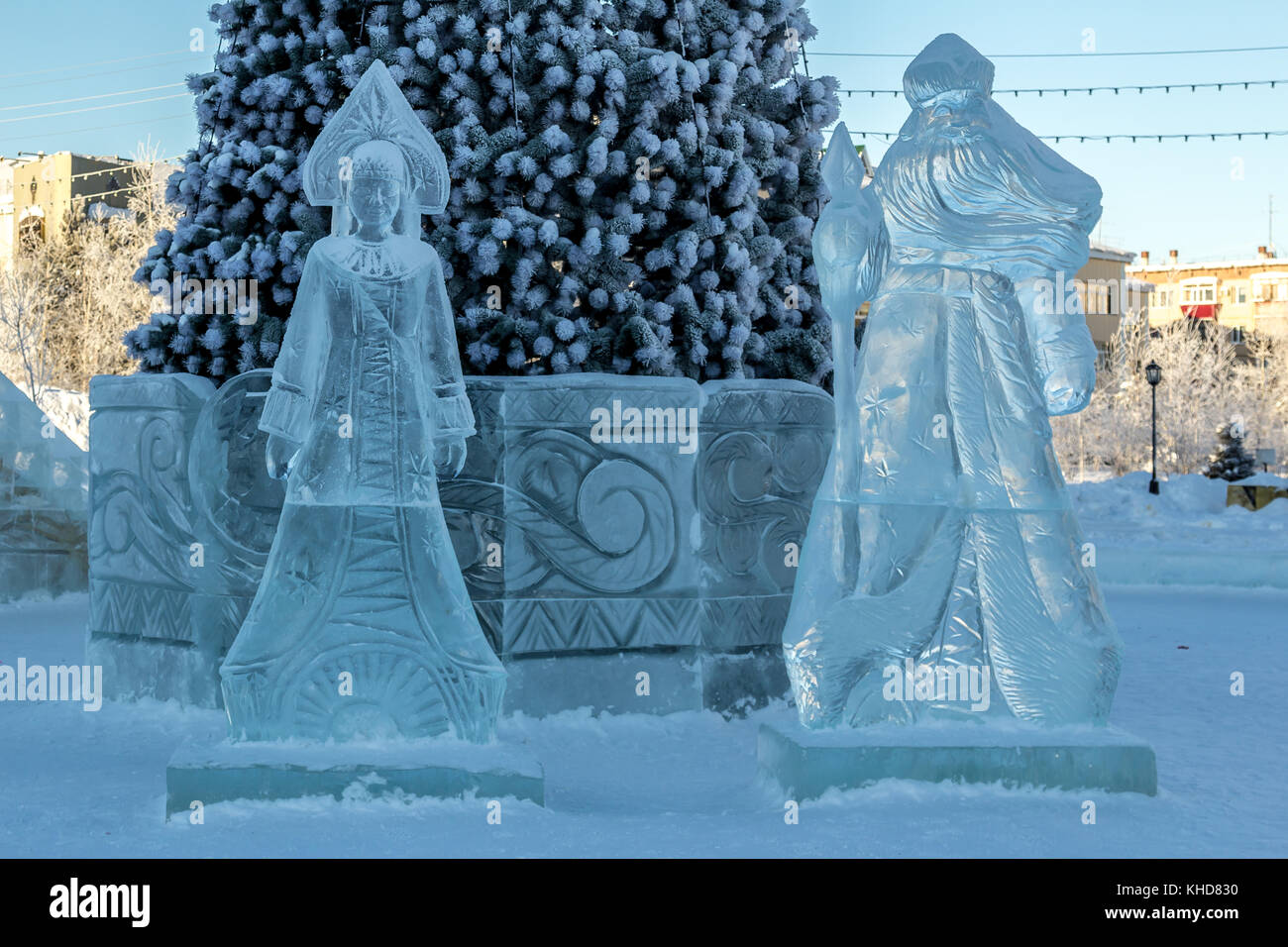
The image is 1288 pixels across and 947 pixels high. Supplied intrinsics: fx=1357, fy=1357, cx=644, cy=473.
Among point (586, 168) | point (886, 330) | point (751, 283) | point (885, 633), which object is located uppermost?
point (586, 168)

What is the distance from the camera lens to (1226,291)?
186 feet

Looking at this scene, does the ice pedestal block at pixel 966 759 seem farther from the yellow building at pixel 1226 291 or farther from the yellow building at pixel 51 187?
the yellow building at pixel 1226 291

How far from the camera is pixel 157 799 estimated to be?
174 inches

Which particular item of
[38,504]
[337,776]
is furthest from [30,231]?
[337,776]

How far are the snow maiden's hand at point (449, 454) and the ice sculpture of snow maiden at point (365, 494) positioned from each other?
0.05m

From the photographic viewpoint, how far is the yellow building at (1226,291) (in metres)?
53.9

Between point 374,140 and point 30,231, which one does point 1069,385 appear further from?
point 30,231

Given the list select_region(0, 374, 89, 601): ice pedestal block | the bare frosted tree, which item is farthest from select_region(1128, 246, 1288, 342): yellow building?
select_region(0, 374, 89, 601): ice pedestal block

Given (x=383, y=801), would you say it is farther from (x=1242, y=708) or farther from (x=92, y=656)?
(x=1242, y=708)

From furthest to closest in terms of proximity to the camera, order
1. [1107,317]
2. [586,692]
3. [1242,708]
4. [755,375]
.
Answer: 1. [1107,317]
2. [755,375]
3. [1242,708]
4. [586,692]

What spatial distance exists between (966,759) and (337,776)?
1.97 metres

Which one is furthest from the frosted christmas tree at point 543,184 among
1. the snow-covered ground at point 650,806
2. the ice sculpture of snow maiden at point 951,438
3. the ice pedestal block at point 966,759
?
the ice pedestal block at point 966,759

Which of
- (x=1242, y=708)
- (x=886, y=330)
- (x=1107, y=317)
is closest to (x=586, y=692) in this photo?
(x=886, y=330)

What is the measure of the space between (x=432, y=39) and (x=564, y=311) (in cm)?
149
